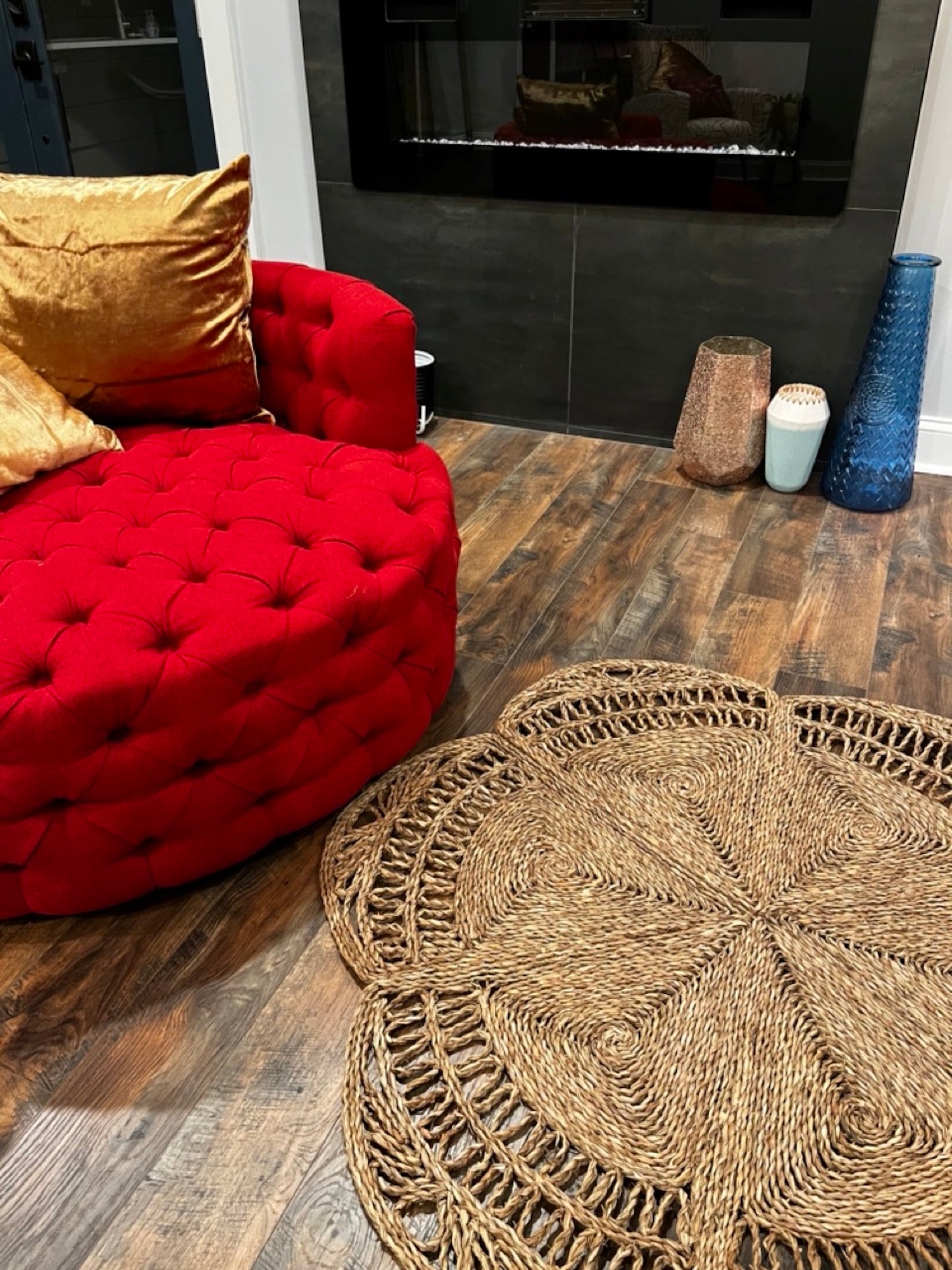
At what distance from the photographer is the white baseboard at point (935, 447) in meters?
2.73

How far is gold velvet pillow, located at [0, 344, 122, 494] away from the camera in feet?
5.41

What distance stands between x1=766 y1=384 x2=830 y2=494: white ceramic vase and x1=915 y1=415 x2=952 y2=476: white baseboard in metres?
0.30

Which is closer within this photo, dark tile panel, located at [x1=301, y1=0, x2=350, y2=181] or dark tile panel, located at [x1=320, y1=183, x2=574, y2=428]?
dark tile panel, located at [x1=301, y1=0, x2=350, y2=181]

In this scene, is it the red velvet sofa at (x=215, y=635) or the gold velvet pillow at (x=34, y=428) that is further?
the gold velvet pillow at (x=34, y=428)

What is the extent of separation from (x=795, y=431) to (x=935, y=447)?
47 centimetres

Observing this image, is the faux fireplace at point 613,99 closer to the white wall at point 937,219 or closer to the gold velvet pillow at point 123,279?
the white wall at point 937,219

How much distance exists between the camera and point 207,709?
1331mm

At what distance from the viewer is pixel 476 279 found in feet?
9.73

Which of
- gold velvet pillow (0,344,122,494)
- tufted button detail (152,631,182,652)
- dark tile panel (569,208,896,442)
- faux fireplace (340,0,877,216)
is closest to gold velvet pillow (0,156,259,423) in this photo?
gold velvet pillow (0,344,122,494)

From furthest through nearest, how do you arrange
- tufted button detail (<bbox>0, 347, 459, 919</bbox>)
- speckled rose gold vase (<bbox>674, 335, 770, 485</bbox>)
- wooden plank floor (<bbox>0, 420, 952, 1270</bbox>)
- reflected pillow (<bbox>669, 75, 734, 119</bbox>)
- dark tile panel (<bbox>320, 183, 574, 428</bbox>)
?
dark tile panel (<bbox>320, 183, 574, 428</bbox>)
speckled rose gold vase (<bbox>674, 335, 770, 485</bbox>)
reflected pillow (<bbox>669, 75, 734, 119</bbox>)
tufted button detail (<bbox>0, 347, 459, 919</bbox>)
wooden plank floor (<bbox>0, 420, 952, 1270</bbox>)

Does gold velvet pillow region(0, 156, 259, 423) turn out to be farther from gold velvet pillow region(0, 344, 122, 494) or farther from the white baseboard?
the white baseboard

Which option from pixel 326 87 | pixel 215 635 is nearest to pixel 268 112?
pixel 326 87

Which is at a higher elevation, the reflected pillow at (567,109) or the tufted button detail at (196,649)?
the reflected pillow at (567,109)

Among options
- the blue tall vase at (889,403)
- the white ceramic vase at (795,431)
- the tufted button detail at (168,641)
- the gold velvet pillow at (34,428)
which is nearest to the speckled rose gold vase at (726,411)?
the white ceramic vase at (795,431)
